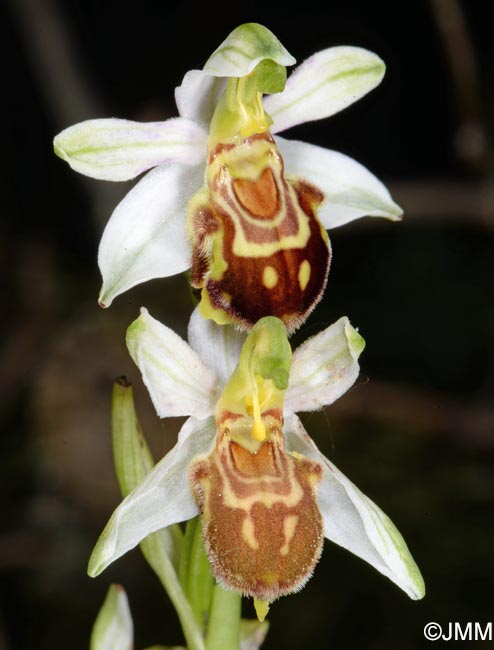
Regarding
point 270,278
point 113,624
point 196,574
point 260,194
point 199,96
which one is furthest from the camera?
point 113,624

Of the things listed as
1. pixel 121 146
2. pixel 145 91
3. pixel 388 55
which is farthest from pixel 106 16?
pixel 121 146

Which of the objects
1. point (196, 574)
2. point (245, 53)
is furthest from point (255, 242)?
point (196, 574)

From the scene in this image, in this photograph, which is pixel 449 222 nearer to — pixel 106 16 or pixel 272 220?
pixel 106 16

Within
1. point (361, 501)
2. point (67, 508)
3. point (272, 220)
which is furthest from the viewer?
point (67, 508)

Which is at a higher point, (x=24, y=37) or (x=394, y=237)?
(x=24, y=37)

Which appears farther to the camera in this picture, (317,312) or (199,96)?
(317,312)

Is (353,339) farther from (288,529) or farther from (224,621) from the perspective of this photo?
(224,621)

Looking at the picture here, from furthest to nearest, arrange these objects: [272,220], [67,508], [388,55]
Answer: [388,55] < [67,508] < [272,220]

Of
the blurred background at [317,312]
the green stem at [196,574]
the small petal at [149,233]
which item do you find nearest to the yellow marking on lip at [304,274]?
the small petal at [149,233]
